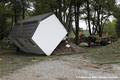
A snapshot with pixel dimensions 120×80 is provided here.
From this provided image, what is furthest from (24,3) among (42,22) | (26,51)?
(26,51)

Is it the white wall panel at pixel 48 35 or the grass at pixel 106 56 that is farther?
the white wall panel at pixel 48 35

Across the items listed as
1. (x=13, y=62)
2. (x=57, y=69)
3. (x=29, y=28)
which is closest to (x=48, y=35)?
(x=29, y=28)

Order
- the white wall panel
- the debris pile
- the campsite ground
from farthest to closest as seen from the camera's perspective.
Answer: the debris pile → the white wall panel → the campsite ground

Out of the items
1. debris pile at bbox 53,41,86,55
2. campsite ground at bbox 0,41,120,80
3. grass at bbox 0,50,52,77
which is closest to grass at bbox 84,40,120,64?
campsite ground at bbox 0,41,120,80

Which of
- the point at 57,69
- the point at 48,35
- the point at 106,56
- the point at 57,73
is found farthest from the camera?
the point at 48,35

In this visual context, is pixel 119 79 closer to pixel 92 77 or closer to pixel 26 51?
pixel 92 77

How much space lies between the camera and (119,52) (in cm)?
1101

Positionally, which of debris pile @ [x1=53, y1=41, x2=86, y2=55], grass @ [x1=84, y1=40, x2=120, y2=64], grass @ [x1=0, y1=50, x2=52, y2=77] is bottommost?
debris pile @ [x1=53, y1=41, x2=86, y2=55]

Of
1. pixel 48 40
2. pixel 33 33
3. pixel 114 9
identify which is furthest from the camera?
pixel 114 9

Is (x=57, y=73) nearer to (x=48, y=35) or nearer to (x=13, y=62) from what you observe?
(x=13, y=62)

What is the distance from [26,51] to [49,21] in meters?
4.37

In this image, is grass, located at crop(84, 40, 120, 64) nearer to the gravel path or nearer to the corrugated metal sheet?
the gravel path

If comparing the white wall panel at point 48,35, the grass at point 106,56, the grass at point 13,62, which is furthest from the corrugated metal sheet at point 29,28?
the grass at point 106,56

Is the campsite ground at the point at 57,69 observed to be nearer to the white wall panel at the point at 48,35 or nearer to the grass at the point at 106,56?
the grass at the point at 106,56
